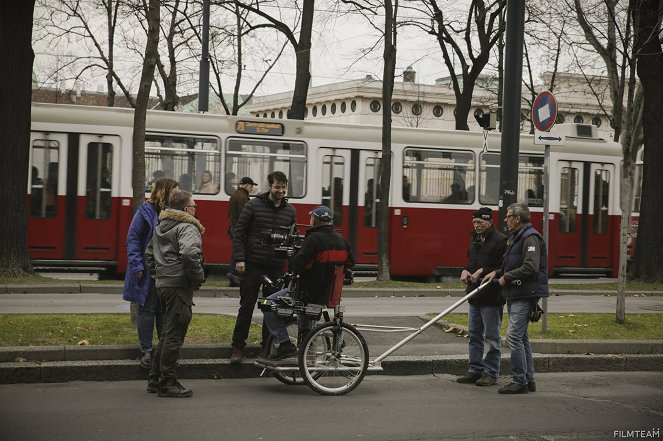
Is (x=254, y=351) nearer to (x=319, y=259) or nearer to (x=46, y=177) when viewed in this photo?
(x=319, y=259)

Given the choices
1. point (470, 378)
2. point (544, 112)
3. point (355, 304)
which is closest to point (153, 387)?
point (470, 378)

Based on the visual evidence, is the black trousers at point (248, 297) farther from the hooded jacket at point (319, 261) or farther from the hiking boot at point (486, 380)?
the hiking boot at point (486, 380)

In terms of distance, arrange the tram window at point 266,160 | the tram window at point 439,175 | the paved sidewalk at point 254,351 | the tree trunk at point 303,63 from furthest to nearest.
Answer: the tree trunk at point 303,63, the tram window at point 439,175, the tram window at point 266,160, the paved sidewalk at point 254,351

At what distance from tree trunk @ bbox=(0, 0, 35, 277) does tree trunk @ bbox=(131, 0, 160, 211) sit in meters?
6.58

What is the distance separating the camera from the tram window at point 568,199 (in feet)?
76.1

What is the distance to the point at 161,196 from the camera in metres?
9.00

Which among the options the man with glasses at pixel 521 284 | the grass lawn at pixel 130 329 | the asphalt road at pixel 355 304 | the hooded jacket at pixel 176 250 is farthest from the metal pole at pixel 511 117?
the hooded jacket at pixel 176 250

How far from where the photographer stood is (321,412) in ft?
26.5

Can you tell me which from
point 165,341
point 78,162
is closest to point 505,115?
point 165,341

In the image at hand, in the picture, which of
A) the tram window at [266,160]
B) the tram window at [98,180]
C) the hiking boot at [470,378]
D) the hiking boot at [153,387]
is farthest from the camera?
the tram window at [266,160]

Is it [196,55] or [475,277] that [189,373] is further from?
[196,55]

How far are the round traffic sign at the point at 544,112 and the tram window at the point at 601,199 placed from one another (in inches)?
451

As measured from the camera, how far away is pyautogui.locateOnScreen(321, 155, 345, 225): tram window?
2100cm

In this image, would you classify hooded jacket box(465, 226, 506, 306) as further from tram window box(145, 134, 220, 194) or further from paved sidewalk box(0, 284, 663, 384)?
tram window box(145, 134, 220, 194)
